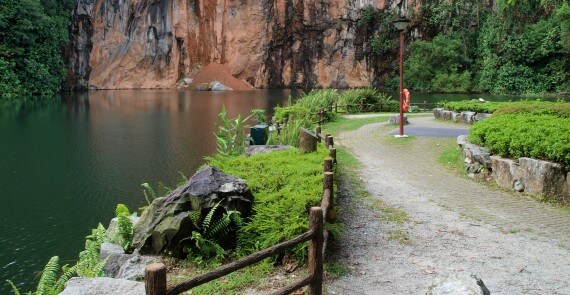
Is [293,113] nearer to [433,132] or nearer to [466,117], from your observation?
[433,132]

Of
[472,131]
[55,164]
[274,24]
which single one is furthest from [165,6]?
[472,131]

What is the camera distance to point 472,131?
11.9 metres

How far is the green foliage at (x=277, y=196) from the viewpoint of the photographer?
6.17 metres

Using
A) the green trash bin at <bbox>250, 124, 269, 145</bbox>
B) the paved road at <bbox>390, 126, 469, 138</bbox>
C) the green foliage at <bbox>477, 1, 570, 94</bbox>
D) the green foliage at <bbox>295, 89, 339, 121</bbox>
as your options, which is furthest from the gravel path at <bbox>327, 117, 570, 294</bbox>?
the green foliage at <bbox>477, 1, 570, 94</bbox>

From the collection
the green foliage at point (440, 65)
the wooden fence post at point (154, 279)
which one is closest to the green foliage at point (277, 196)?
the wooden fence post at point (154, 279)

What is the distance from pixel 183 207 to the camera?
251 inches

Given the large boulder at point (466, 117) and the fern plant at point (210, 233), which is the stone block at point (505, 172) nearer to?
the fern plant at point (210, 233)

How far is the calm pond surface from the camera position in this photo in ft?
31.8

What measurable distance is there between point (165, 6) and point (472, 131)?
55651 mm

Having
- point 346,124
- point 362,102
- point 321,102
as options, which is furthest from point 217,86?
point 346,124

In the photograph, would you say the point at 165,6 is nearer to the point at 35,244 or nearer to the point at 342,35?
the point at 342,35

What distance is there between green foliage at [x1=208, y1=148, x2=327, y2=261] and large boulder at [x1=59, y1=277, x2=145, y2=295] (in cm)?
191

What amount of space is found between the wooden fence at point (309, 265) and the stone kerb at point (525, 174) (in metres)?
4.33

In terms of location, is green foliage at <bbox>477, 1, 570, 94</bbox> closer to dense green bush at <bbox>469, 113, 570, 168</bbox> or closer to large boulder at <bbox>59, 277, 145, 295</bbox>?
dense green bush at <bbox>469, 113, 570, 168</bbox>
